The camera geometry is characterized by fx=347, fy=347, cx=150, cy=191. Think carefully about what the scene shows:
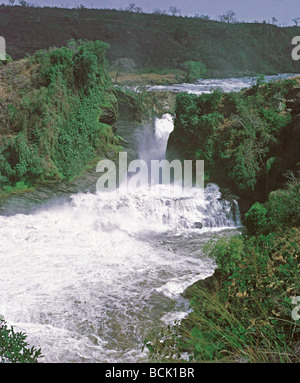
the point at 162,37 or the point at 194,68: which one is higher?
the point at 162,37

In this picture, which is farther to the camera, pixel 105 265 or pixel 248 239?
pixel 105 265

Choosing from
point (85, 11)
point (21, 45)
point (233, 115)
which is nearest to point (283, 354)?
point (233, 115)

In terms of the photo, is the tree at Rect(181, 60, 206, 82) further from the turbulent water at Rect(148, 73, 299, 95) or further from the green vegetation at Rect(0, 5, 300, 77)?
the turbulent water at Rect(148, 73, 299, 95)

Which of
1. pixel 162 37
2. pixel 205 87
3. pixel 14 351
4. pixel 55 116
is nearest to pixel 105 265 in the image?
pixel 14 351

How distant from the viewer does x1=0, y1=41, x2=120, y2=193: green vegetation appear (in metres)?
14.5

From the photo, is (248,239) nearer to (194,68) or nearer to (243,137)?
(243,137)

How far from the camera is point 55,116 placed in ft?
51.3

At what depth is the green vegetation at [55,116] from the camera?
14.5m

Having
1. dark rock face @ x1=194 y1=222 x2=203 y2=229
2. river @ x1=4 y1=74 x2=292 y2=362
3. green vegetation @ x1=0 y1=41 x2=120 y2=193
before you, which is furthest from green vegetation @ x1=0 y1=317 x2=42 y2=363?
green vegetation @ x1=0 y1=41 x2=120 y2=193

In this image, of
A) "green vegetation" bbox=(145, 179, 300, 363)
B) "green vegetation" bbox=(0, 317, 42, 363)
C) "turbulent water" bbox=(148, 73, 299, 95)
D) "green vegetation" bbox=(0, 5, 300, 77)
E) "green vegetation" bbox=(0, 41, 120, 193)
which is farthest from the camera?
"green vegetation" bbox=(0, 5, 300, 77)

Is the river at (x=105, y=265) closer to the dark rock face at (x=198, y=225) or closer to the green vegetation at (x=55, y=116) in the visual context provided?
the dark rock face at (x=198, y=225)

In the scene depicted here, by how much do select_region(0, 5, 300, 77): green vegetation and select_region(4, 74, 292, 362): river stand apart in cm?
3252

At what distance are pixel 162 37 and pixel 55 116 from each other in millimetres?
41368

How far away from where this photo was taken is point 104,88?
62.0ft
